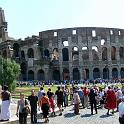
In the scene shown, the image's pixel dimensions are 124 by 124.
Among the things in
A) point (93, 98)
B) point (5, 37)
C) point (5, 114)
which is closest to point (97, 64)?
point (5, 37)

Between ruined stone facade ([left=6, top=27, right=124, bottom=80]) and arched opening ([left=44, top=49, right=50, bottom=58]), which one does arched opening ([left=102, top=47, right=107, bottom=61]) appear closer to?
ruined stone facade ([left=6, top=27, right=124, bottom=80])

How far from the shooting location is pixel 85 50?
85.3m

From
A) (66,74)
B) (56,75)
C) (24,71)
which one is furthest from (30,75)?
(66,74)

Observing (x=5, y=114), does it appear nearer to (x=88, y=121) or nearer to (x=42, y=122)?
→ (x=42, y=122)

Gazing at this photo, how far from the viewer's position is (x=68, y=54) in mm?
78688

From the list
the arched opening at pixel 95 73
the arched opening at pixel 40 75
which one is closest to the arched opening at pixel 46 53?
the arched opening at pixel 40 75

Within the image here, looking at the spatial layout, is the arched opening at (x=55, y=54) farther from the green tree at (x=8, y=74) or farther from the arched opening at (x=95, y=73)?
the green tree at (x=8, y=74)

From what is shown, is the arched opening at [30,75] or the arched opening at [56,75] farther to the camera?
the arched opening at [56,75]

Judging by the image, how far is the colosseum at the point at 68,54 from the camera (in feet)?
254

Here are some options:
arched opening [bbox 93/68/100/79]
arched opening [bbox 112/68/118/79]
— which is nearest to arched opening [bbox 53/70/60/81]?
arched opening [bbox 93/68/100/79]

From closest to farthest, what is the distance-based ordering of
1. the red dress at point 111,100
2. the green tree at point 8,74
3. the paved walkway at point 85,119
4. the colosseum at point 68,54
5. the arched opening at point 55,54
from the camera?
1. the paved walkway at point 85,119
2. the red dress at point 111,100
3. the green tree at point 8,74
4. the colosseum at point 68,54
5. the arched opening at point 55,54

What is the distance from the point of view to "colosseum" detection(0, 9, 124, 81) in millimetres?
77562

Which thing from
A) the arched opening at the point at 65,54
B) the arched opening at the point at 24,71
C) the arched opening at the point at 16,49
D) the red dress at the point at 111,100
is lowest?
the red dress at the point at 111,100

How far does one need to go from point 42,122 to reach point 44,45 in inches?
2453
